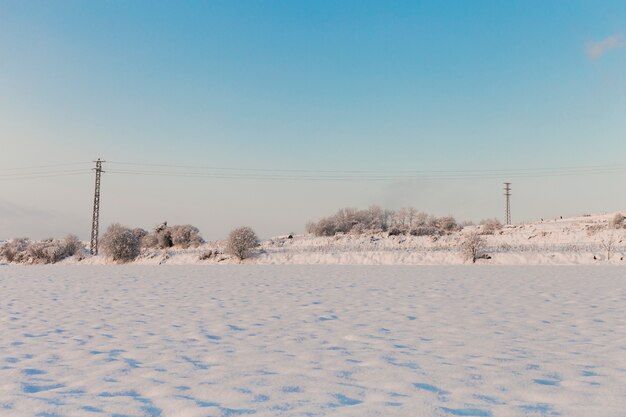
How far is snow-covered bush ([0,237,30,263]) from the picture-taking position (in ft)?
185

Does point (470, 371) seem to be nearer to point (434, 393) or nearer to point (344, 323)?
point (434, 393)

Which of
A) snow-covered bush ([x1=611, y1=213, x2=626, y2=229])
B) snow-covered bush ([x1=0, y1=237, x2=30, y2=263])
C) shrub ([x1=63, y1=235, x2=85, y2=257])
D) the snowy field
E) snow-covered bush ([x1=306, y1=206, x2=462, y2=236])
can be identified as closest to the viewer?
the snowy field

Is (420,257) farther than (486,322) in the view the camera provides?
Yes

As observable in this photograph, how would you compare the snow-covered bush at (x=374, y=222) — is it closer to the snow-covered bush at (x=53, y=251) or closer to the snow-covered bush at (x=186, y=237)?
the snow-covered bush at (x=186, y=237)

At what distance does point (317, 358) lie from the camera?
6391 mm

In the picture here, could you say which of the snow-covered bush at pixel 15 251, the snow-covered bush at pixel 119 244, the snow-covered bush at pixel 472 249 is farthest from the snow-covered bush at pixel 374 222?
the snow-covered bush at pixel 15 251

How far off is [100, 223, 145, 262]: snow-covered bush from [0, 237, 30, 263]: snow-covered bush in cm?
1721

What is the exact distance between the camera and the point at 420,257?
→ 36500 mm

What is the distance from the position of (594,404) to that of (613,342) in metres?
3.54

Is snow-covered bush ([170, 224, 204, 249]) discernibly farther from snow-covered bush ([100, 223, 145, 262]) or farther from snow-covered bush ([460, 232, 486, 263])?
snow-covered bush ([460, 232, 486, 263])

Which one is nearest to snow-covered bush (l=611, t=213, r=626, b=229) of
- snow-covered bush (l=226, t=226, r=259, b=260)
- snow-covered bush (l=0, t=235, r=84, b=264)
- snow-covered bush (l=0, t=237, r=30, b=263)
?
snow-covered bush (l=226, t=226, r=259, b=260)

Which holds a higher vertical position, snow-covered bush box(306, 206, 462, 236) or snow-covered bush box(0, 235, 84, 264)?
snow-covered bush box(306, 206, 462, 236)

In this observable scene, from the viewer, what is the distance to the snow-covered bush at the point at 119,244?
45438 mm

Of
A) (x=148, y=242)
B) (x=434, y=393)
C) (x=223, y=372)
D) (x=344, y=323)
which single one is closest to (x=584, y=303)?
(x=344, y=323)
